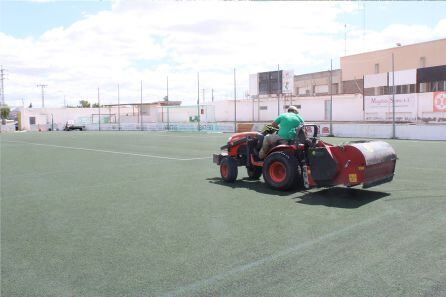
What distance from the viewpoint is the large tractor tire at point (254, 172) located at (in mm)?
9913

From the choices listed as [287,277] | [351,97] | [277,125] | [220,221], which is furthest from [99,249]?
[351,97]

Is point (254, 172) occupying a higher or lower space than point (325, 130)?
lower

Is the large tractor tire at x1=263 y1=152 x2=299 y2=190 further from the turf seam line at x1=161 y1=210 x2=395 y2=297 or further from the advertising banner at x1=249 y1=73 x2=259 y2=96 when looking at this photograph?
the advertising banner at x1=249 y1=73 x2=259 y2=96

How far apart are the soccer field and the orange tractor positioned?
33cm

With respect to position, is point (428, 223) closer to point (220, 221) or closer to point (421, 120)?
point (220, 221)

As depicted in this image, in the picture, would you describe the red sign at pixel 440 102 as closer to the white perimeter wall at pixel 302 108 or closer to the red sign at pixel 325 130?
the red sign at pixel 325 130

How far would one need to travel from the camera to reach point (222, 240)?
550 centimetres

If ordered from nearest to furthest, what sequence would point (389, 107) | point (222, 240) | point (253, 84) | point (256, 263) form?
point (256, 263), point (222, 240), point (389, 107), point (253, 84)

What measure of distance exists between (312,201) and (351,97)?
4131 cm

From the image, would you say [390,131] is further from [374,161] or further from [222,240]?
[222,240]

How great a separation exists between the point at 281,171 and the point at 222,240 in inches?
136

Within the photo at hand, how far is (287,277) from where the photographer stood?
430 cm

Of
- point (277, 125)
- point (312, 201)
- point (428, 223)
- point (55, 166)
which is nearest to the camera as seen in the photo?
point (428, 223)

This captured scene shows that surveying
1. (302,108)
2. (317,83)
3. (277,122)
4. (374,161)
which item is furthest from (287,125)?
(317,83)
